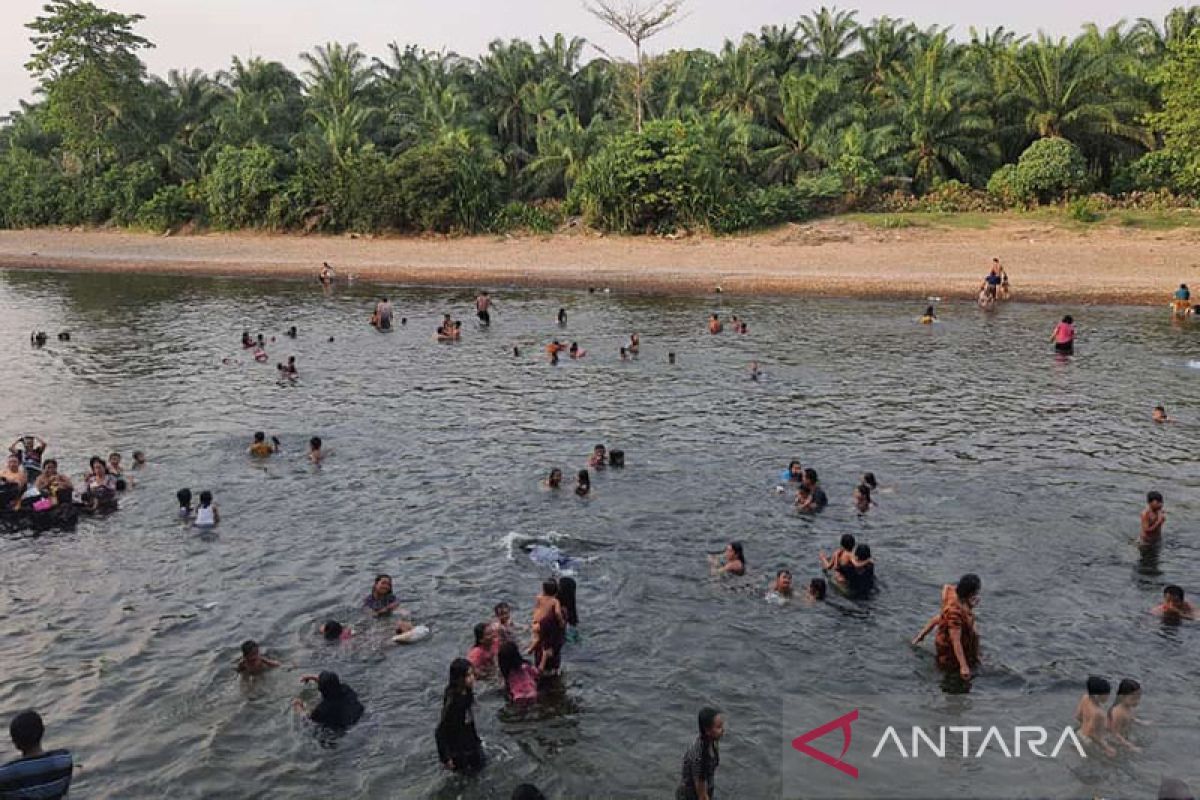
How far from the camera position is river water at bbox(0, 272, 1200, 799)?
12102 mm

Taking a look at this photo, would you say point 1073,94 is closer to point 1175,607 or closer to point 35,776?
point 1175,607

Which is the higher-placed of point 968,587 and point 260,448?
point 968,587

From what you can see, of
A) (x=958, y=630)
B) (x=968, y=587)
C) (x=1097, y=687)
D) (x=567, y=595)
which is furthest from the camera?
(x=567, y=595)

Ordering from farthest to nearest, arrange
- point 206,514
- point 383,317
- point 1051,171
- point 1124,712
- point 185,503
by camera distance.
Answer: point 1051,171 → point 383,317 → point 185,503 → point 206,514 → point 1124,712

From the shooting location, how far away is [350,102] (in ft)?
235

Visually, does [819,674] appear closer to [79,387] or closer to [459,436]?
[459,436]

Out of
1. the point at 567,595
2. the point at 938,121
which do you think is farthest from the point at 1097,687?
the point at 938,121

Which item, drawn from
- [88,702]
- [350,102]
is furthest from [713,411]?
[350,102]

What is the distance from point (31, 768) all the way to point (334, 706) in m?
3.41

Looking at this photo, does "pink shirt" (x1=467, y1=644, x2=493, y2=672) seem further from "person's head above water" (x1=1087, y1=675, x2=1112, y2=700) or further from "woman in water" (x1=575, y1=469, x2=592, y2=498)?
Answer: "person's head above water" (x1=1087, y1=675, x2=1112, y2=700)

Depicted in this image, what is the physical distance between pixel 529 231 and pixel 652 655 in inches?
1898

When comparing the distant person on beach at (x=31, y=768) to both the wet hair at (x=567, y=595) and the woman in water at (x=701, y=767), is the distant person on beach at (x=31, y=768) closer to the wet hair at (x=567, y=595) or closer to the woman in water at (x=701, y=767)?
the wet hair at (x=567, y=595)

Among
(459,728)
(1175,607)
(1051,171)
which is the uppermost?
(1051,171)

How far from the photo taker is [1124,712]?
38.4 ft
